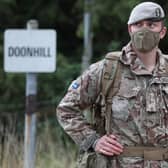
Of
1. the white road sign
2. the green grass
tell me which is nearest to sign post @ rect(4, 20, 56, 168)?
the white road sign

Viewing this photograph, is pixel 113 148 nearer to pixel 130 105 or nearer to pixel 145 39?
pixel 130 105

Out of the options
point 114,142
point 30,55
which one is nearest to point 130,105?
point 114,142

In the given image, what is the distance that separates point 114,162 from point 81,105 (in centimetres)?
36

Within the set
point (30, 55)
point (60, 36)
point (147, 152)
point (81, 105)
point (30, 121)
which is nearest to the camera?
point (147, 152)

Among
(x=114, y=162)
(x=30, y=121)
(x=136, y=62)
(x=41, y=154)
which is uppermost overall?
(x=136, y=62)

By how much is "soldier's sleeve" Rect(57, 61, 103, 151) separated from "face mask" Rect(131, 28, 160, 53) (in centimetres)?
22

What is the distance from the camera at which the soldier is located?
146 inches

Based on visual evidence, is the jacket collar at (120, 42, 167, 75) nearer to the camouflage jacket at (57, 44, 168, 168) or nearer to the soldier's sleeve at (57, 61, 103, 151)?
the camouflage jacket at (57, 44, 168, 168)

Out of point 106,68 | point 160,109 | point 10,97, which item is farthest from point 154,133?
point 10,97

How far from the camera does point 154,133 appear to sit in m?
3.71

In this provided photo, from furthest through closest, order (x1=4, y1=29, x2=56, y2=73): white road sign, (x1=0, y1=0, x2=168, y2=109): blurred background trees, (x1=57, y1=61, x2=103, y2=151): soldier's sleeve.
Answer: (x1=0, y1=0, x2=168, y2=109): blurred background trees
(x1=4, y1=29, x2=56, y2=73): white road sign
(x1=57, y1=61, x2=103, y2=151): soldier's sleeve

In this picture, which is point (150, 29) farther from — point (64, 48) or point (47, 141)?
point (64, 48)

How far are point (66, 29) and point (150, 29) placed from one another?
10722 millimetres

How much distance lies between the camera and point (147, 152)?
3.71 m
